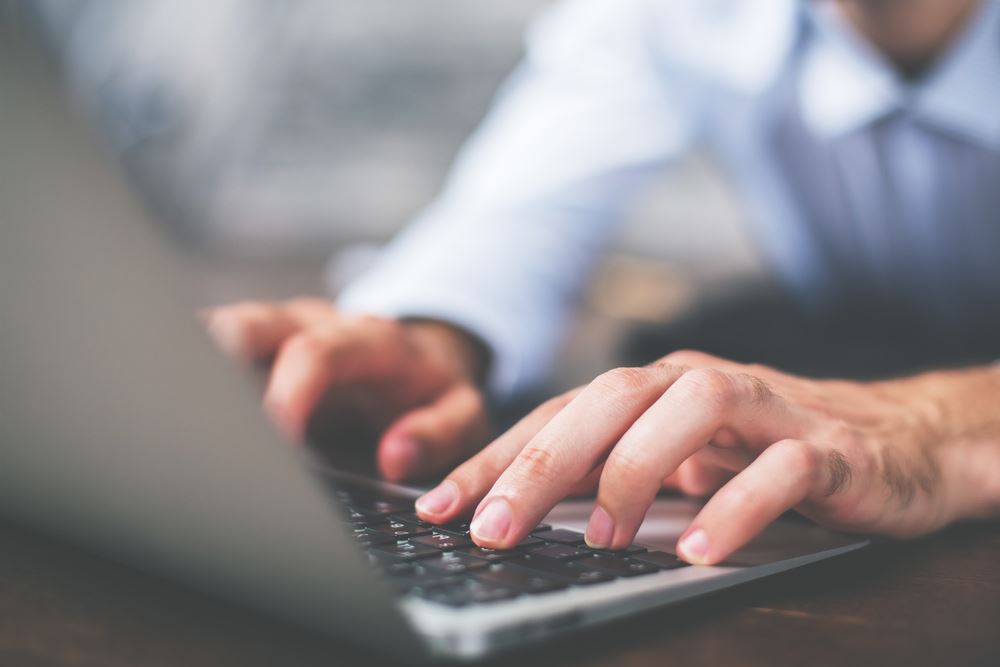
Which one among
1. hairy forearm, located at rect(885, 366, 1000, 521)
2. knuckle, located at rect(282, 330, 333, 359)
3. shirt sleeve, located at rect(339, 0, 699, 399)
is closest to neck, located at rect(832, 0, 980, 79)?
shirt sleeve, located at rect(339, 0, 699, 399)

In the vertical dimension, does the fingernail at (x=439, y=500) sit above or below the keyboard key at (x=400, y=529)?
above

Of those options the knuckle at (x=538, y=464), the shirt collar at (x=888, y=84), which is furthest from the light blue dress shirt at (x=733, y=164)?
the knuckle at (x=538, y=464)

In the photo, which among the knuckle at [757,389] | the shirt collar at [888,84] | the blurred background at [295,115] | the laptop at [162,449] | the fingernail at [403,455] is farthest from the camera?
the blurred background at [295,115]

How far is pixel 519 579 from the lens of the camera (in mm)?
318

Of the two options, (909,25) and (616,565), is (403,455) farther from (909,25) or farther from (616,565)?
(909,25)

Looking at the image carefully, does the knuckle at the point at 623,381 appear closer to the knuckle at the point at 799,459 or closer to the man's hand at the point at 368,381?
the knuckle at the point at 799,459

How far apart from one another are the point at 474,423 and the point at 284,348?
165mm

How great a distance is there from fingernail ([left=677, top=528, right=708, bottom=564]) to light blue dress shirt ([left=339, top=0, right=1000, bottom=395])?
58cm

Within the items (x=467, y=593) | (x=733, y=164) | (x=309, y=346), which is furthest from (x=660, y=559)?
(x=733, y=164)

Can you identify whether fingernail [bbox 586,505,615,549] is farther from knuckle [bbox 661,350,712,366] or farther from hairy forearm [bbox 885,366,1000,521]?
hairy forearm [bbox 885,366,1000,521]

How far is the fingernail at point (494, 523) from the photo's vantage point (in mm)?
370

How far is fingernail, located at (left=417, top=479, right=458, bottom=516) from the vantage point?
1.37 feet

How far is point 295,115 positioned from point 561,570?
6.92 feet

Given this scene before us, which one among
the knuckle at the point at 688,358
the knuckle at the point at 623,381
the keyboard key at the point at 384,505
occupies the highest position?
the knuckle at the point at 688,358
